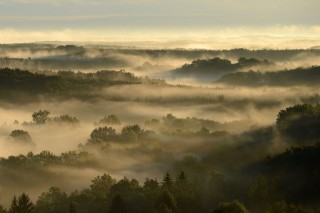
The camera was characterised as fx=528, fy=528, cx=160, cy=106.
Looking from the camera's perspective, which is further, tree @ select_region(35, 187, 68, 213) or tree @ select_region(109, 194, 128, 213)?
tree @ select_region(35, 187, 68, 213)

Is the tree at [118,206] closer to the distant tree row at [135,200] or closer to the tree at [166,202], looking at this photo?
the distant tree row at [135,200]

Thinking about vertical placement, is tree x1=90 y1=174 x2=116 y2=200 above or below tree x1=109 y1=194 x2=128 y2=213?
above

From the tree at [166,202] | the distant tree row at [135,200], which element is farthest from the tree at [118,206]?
the tree at [166,202]

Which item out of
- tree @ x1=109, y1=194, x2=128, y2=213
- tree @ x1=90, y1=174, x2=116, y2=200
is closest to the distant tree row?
tree @ x1=109, y1=194, x2=128, y2=213

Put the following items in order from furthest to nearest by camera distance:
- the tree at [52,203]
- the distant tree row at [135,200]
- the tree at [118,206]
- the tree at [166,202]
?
the tree at [52,203], the distant tree row at [135,200], the tree at [118,206], the tree at [166,202]

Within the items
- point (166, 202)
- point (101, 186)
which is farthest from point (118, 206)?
point (101, 186)

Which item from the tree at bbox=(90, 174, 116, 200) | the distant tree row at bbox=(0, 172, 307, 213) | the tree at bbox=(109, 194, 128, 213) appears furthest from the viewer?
the tree at bbox=(90, 174, 116, 200)

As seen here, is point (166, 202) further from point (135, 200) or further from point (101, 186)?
point (101, 186)

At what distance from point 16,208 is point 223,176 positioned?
79792 mm

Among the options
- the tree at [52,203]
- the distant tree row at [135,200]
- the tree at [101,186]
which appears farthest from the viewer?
the tree at [101,186]

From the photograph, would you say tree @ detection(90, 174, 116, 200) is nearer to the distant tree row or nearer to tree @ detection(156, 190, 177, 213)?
the distant tree row

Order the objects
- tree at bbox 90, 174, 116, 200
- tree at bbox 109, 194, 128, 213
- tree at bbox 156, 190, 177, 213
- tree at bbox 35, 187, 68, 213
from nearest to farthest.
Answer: tree at bbox 156, 190, 177, 213 < tree at bbox 109, 194, 128, 213 < tree at bbox 35, 187, 68, 213 < tree at bbox 90, 174, 116, 200

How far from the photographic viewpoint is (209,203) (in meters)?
173

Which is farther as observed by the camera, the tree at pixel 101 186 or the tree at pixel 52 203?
the tree at pixel 101 186
